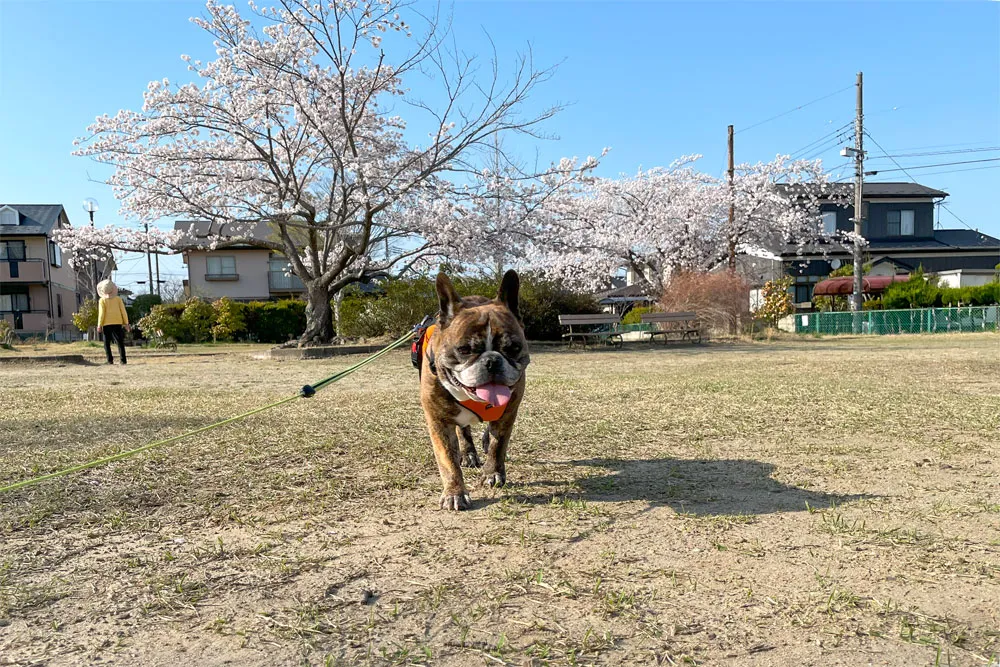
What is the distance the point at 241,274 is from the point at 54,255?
10552 millimetres

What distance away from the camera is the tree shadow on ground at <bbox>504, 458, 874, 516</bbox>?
3180mm

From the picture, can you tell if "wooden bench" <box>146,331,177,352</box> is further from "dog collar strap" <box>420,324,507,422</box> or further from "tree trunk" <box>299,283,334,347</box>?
"dog collar strap" <box>420,324,507,422</box>

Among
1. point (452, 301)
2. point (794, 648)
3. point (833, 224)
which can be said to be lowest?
point (794, 648)

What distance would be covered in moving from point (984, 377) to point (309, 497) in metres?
9.33

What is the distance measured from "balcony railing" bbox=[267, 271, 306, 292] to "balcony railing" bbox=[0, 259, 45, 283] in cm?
1290

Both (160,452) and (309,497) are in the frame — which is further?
(160,452)

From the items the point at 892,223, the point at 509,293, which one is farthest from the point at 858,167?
the point at 509,293

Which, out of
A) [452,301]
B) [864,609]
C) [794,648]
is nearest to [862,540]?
[864,609]

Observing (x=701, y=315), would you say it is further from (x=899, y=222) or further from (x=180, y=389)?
(x=899, y=222)

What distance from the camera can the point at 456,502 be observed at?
3.17 meters

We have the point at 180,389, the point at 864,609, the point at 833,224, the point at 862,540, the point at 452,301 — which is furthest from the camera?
the point at 833,224

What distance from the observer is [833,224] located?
40812 mm

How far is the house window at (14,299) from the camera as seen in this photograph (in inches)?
1455

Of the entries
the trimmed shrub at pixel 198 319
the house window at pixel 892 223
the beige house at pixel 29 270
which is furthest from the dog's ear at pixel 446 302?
the house window at pixel 892 223
